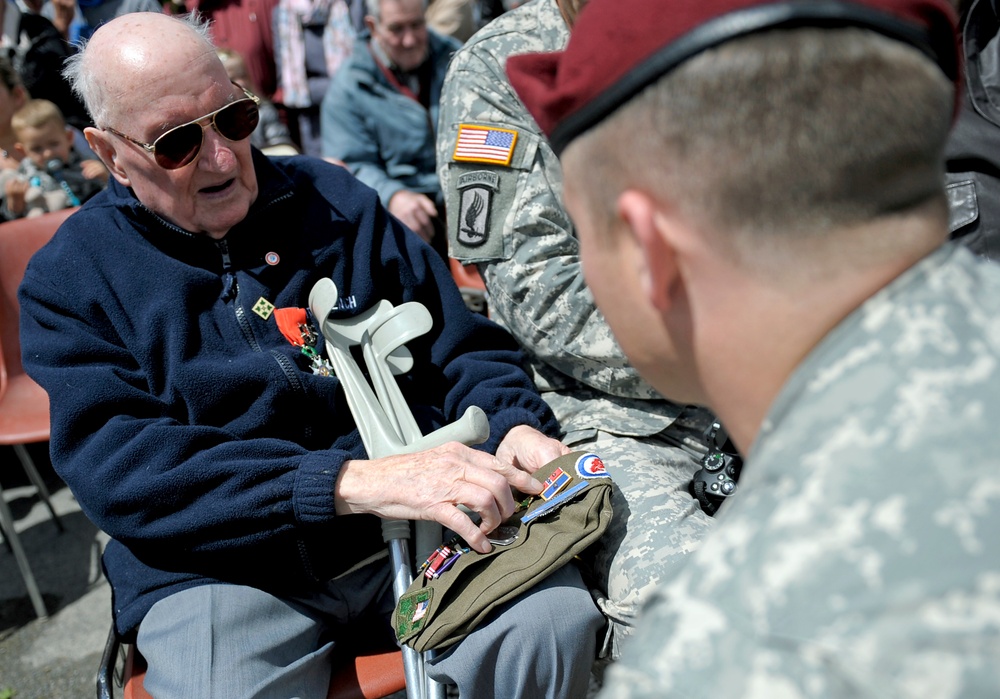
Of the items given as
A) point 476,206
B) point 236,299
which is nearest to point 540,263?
point 476,206

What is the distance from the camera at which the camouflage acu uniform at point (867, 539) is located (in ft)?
2.23

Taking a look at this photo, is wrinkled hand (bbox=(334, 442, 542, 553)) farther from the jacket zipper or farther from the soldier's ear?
the soldier's ear

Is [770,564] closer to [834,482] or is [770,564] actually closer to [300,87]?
[834,482]

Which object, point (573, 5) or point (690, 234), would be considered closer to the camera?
point (690, 234)

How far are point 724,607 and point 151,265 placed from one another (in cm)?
158

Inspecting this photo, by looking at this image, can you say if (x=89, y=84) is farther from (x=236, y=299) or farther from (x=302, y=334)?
(x=302, y=334)

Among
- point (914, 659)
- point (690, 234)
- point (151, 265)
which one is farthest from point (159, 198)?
point (914, 659)

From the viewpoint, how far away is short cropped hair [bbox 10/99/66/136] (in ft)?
13.7

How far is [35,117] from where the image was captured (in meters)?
4.18

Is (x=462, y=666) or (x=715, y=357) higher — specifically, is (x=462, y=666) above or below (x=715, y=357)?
below

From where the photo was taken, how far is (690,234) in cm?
88

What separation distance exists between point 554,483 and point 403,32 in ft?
9.34

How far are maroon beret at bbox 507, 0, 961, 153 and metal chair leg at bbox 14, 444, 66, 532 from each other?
9.62ft

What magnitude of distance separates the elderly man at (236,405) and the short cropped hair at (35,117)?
246cm
